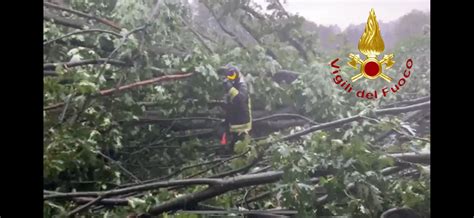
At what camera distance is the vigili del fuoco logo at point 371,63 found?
78.4 inches

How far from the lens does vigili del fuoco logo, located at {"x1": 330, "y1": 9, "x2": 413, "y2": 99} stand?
1990mm

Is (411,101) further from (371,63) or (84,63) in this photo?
(84,63)

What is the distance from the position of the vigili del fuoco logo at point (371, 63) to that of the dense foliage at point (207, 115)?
2 centimetres

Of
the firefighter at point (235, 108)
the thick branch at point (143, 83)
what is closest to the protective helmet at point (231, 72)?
the firefighter at point (235, 108)

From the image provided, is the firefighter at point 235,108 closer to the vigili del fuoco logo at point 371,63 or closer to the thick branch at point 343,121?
the thick branch at point 343,121

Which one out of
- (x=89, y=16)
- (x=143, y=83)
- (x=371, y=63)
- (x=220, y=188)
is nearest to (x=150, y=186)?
(x=220, y=188)

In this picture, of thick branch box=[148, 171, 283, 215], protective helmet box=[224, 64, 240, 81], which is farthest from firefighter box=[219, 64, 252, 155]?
thick branch box=[148, 171, 283, 215]

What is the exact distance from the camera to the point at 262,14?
6.76 feet

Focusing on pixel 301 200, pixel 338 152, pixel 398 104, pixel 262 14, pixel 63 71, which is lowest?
pixel 301 200

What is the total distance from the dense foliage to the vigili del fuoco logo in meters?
0.02

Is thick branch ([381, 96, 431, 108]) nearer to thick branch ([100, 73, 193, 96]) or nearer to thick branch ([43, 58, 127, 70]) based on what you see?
thick branch ([100, 73, 193, 96])
